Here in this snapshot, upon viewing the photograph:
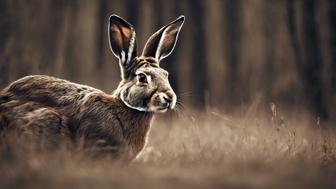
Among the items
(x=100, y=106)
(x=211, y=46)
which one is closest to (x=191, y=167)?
(x=100, y=106)

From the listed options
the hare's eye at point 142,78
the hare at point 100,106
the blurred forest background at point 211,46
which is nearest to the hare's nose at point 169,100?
the hare at point 100,106

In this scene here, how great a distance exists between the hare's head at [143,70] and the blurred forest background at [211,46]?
2.48 metres

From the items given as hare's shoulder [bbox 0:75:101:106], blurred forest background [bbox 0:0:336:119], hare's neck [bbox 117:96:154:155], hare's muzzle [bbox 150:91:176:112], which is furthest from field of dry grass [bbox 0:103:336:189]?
blurred forest background [bbox 0:0:336:119]

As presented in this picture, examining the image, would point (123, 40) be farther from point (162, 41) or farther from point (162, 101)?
point (162, 101)

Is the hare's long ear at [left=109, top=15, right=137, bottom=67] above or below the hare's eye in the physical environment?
above

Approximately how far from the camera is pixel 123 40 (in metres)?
5.84

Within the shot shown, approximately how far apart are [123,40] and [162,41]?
1.28 feet

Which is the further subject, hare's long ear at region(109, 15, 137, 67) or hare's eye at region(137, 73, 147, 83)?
hare's long ear at region(109, 15, 137, 67)

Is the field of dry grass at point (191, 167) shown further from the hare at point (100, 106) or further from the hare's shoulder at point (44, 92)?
the hare's shoulder at point (44, 92)

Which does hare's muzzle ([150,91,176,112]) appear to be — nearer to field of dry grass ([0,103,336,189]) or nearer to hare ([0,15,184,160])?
hare ([0,15,184,160])

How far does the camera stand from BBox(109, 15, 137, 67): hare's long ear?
579 centimetres

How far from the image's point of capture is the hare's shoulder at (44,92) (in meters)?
5.39

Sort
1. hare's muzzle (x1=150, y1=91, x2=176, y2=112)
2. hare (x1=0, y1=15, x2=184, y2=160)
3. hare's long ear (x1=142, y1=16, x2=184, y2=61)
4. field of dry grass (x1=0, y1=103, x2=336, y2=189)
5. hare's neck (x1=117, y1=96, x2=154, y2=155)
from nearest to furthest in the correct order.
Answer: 1. field of dry grass (x1=0, y1=103, x2=336, y2=189)
2. hare (x1=0, y1=15, x2=184, y2=160)
3. hare's muzzle (x1=150, y1=91, x2=176, y2=112)
4. hare's neck (x1=117, y1=96, x2=154, y2=155)
5. hare's long ear (x1=142, y1=16, x2=184, y2=61)

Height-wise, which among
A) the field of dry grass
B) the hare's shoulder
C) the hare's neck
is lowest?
the field of dry grass
